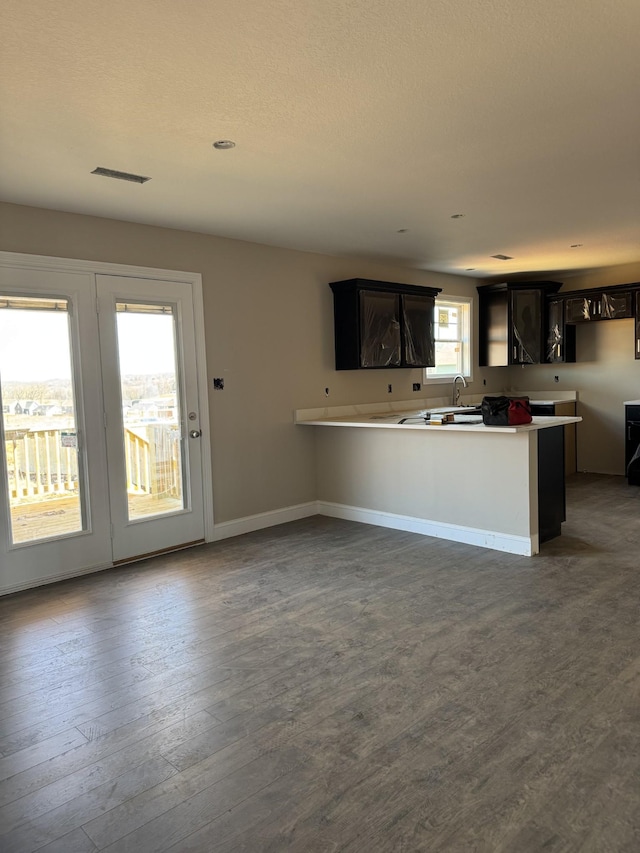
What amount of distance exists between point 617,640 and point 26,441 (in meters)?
3.68

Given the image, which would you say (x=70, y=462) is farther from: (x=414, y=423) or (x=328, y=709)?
(x=414, y=423)

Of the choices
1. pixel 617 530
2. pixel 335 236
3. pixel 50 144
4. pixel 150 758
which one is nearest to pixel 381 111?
pixel 50 144

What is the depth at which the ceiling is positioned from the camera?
79.3 inches

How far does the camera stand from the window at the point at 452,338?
7449 mm

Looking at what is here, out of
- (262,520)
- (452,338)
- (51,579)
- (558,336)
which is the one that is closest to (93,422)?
(51,579)

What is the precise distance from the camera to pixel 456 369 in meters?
7.76

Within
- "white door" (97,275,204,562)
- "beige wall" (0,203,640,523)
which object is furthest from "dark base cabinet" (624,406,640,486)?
"white door" (97,275,204,562)

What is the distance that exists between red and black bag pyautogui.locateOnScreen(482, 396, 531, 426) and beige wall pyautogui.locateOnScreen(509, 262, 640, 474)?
3563 mm

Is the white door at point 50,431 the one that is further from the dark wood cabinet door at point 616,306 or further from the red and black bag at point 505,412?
the dark wood cabinet door at point 616,306

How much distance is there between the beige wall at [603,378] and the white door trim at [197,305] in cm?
505

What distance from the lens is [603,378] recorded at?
7.50m

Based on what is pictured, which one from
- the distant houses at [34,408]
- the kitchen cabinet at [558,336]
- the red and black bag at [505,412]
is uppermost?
the kitchen cabinet at [558,336]

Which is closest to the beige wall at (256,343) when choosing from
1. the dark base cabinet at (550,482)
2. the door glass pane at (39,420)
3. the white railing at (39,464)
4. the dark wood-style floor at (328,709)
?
the door glass pane at (39,420)

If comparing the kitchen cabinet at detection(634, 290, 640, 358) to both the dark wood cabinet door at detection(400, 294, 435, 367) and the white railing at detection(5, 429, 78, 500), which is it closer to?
the dark wood cabinet door at detection(400, 294, 435, 367)
